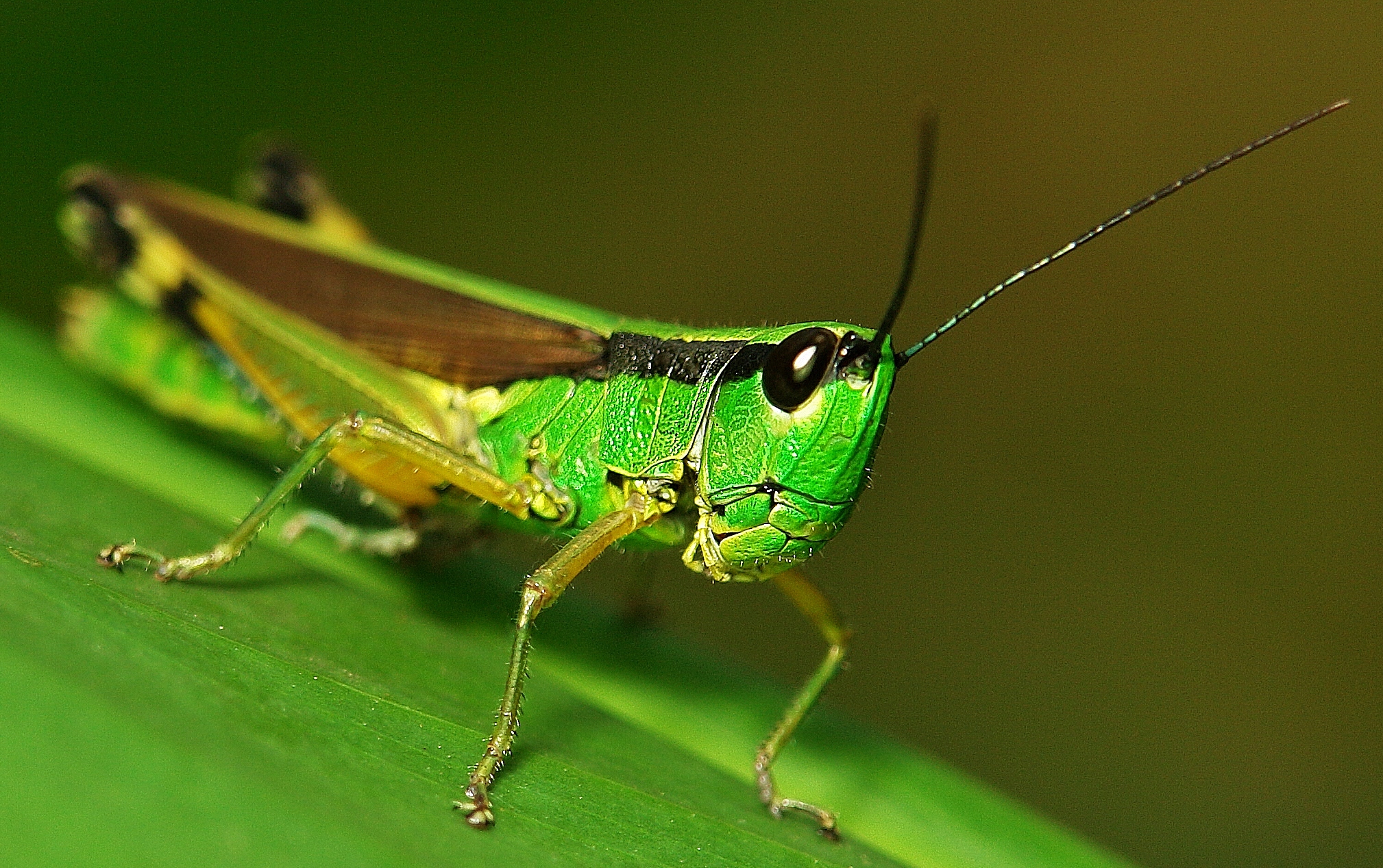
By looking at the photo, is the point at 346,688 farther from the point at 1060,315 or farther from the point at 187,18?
the point at 1060,315

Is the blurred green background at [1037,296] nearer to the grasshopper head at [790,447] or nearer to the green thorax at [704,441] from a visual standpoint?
the green thorax at [704,441]

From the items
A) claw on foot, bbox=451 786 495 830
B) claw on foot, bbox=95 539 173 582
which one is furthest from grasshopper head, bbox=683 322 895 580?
claw on foot, bbox=95 539 173 582

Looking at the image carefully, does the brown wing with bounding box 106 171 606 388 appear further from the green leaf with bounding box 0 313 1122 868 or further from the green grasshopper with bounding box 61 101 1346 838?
the green leaf with bounding box 0 313 1122 868

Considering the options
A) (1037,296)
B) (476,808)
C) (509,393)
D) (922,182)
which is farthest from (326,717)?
(1037,296)

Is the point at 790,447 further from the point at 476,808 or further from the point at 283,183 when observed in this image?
the point at 283,183

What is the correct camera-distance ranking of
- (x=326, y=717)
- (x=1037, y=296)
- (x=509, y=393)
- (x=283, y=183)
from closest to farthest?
(x=326, y=717)
(x=509, y=393)
(x=283, y=183)
(x=1037, y=296)

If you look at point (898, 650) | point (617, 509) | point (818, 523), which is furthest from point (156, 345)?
point (898, 650)
